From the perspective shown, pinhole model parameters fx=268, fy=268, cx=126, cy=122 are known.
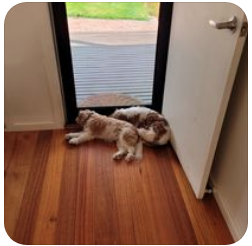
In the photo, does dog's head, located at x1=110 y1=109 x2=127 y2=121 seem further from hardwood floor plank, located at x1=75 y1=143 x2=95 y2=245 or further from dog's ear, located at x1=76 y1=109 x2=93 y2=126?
hardwood floor plank, located at x1=75 y1=143 x2=95 y2=245

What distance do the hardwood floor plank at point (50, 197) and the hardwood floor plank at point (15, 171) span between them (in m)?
0.12

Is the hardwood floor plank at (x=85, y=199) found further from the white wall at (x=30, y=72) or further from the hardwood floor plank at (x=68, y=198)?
the white wall at (x=30, y=72)

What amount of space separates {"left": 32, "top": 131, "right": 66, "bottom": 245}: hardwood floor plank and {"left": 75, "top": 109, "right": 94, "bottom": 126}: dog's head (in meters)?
0.17

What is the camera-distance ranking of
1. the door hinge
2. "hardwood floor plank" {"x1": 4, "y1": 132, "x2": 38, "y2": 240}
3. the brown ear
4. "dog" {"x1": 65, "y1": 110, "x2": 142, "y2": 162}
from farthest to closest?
the brown ear < "dog" {"x1": 65, "y1": 110, "x2": 142, "y2": 162} < "hardwood floor plank" {"x1": 4, "y1": 132, "x2": 38, "y2": 240} < the door hinge

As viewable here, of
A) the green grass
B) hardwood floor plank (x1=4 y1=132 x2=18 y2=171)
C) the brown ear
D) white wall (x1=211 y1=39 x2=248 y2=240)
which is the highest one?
the green grass

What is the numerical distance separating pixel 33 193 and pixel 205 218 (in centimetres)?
94

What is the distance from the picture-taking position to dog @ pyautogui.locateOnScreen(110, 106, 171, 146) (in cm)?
180

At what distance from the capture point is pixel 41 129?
6.42ft

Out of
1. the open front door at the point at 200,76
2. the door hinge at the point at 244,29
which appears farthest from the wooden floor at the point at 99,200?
the door hinge at the point at 244,29

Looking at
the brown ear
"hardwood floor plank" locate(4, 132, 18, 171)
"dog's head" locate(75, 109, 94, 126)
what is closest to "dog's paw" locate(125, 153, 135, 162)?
the brown ear

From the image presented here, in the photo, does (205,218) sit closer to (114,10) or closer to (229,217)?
(229,217)

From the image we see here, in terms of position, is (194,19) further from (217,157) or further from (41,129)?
(41,129)
